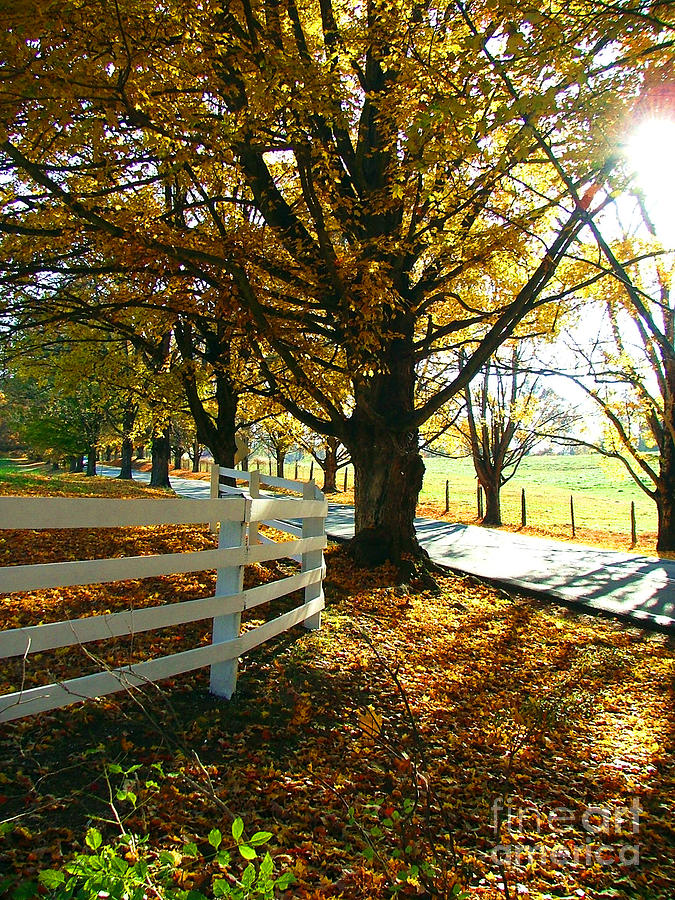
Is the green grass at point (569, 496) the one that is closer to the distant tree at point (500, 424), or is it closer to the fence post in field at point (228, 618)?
the distant tree at point (500, 424)

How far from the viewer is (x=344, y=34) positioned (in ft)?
22.2

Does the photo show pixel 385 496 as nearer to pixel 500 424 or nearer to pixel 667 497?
pixel 667 497

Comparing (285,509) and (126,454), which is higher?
(126,454)

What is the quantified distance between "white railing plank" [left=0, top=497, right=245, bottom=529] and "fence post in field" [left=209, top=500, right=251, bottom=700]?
115 millimetres

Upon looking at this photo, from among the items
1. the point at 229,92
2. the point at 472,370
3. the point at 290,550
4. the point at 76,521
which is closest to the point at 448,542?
the point at 472,370

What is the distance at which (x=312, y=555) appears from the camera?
623 centimetres

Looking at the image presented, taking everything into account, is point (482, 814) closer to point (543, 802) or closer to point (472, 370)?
point (543, 802)

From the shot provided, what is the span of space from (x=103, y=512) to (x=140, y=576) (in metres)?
0.54

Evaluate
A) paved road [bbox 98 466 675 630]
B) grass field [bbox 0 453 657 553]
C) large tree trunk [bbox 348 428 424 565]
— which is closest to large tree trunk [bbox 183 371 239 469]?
grass field [bbox 0 453 657 553]

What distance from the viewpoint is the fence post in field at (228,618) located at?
4238mm

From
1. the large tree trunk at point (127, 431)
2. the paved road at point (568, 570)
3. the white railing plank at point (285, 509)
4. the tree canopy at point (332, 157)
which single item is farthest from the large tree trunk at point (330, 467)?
the white railing plank at point (285, 509)

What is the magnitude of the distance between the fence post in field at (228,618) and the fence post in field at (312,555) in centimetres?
184

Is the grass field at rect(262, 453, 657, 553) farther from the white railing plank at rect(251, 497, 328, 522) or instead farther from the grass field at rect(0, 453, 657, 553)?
the white railing plank at rect(251, 497, 328, 522)

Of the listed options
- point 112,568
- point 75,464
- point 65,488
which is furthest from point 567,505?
point 112,568
